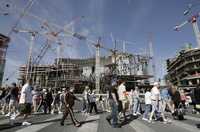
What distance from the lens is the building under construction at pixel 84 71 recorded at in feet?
245

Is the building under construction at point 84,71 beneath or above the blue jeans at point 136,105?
above

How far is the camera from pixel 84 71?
87438mm

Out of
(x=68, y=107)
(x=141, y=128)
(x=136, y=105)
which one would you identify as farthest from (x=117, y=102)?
(x=136, y=105)

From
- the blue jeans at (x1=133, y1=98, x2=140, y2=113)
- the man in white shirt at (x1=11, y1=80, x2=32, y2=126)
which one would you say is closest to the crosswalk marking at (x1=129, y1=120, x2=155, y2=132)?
the blue jeans at (x1=133, y1=98, x2=140, y2=113)

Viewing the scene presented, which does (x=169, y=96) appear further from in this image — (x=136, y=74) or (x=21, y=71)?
(x=21, y=71)

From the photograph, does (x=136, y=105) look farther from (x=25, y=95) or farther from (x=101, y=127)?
(x=25, y=95)

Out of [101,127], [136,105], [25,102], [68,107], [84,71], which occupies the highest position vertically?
[84,71]

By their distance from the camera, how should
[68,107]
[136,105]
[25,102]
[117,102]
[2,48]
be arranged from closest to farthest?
[117,102] < [68,107] < [25,102] < [136,105] < [2,48]

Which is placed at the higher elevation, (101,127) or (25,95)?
(25,95)

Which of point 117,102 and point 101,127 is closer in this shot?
point 101,127

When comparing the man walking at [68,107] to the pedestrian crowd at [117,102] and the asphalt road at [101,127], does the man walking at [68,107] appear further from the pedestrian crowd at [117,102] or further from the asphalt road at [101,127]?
the asphalt road at [101,127]

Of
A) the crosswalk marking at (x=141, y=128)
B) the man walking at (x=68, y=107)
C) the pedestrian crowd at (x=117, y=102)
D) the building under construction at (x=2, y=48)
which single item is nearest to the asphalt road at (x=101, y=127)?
the crosswalk marking at (x=141, y=128)

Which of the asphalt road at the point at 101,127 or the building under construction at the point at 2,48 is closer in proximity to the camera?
the asphalt road at the point at 101,127

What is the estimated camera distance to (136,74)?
75.2 meters
